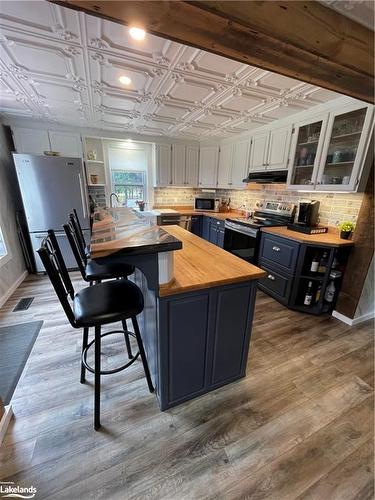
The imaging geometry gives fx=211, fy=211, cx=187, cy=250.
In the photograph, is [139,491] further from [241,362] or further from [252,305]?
[252,305]

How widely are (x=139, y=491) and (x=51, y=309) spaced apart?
87.1 inches

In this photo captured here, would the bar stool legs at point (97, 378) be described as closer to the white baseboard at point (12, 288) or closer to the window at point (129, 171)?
the white baseboard at point (12, 288)

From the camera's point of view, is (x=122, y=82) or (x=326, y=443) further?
(x=122, y=82)

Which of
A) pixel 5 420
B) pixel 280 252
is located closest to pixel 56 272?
pixel 5 420

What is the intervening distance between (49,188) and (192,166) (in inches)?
116

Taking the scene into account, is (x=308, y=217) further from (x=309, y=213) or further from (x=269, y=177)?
(x=269, y=177)

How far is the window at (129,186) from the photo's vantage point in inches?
183

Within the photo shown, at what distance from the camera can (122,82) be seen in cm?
216

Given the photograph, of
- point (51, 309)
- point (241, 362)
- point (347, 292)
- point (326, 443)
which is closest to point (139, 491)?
point (241, 362)

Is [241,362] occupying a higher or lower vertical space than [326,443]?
higher

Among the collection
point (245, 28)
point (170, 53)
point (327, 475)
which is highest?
point (170, 53)

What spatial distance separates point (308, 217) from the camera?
9.66 feet

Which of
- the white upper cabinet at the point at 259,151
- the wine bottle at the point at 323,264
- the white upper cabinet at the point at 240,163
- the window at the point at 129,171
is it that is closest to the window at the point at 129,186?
the window at the point at 129,171

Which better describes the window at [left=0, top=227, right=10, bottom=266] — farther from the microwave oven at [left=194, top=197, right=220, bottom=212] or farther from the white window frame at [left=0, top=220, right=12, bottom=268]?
the microwave oven at [left=194, top=197, right=220, bottom=212]
